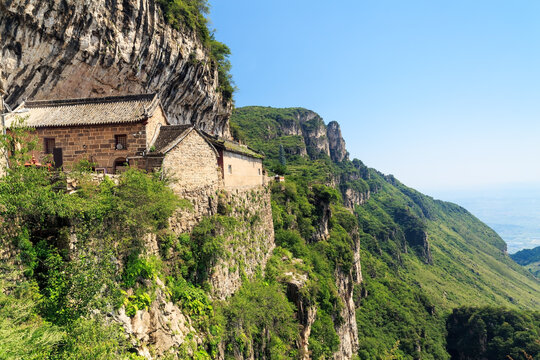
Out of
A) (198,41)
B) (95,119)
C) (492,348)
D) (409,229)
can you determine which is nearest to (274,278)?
(95,119)

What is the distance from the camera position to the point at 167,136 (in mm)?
15227

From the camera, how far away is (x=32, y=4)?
18.6m

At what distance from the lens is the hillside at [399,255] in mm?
58844

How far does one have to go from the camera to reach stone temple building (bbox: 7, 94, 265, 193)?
14.3m

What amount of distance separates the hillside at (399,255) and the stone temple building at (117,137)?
1924 cm

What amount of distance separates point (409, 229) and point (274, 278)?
124597mm

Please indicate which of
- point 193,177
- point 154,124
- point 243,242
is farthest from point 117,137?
point 243,242

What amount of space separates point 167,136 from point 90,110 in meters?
4.40

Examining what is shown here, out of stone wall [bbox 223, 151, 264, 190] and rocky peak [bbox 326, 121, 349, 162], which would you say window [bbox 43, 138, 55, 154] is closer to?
stone wall [bbox 223, 151, 264, 190]

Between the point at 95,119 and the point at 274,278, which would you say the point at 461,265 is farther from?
the point at 95,119

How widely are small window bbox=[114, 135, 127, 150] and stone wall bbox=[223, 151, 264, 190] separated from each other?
6272 millimetres

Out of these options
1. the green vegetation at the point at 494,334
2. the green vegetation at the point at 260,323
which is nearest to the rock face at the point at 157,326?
the green vegetation at the point at 260,323

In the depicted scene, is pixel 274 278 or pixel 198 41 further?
pixel 198 41

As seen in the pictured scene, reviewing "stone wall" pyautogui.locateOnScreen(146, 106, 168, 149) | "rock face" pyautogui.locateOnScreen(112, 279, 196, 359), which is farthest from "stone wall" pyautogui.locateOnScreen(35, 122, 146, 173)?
"rock face" pyautogui.locateOnScreen(112, 279, 196, 359)
